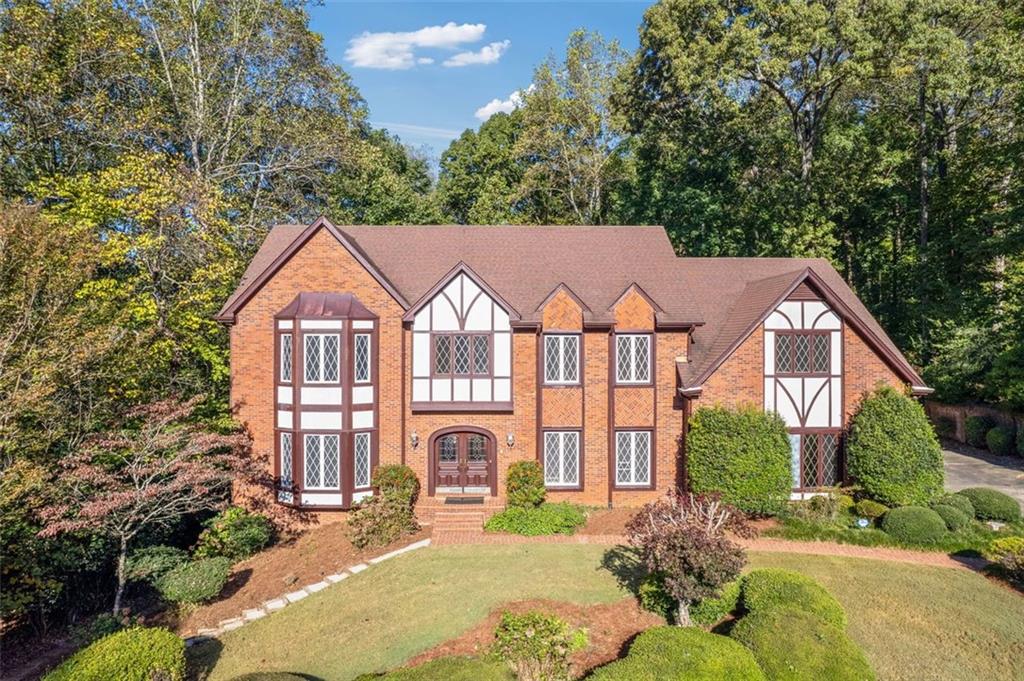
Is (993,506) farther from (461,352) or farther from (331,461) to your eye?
(331,461)

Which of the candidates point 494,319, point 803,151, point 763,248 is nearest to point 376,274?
point 494,319

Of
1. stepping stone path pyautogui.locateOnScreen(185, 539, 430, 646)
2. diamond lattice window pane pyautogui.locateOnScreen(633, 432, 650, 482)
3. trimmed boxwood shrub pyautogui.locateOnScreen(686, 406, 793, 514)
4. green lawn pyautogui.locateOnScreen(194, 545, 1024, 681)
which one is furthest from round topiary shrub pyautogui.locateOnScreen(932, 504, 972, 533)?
stepping stone path pyautogui.locateOnScreen(185, 539, 430, 646)

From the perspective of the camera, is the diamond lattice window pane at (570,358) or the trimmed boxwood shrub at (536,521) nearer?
the trimmed boxwood shrub at (536,521)

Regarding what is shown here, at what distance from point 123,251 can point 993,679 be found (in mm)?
24428

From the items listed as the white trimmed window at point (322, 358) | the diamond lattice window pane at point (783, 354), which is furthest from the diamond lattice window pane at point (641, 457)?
the white trimmed window at point (322, 358)

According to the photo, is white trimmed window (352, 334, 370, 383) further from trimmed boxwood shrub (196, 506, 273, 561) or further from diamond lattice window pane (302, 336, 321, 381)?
trimmed boxwood shrub (196, 506, 273, 561)

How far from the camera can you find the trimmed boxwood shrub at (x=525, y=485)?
1727 centimetres

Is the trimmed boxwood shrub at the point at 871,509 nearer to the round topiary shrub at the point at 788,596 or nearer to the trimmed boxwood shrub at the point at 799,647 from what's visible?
the round topiary shrub at the point at 788,596

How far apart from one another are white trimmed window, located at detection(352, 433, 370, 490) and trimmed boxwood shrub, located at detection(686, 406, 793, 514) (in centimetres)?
999

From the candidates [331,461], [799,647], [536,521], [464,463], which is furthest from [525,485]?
[799,647]

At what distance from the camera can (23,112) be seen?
21.0 metres

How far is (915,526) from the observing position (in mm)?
14984

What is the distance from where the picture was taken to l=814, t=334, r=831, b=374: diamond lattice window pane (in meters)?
17.6

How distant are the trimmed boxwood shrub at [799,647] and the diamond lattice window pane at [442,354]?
11.2m
